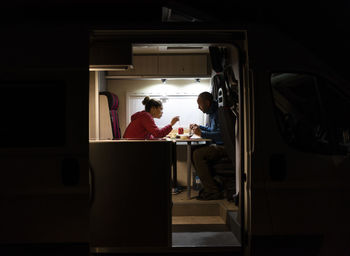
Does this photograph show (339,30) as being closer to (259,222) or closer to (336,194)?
(336,194)

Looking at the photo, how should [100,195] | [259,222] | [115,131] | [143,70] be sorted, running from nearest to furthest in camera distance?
[259,222]
[100,195]
[115,131]
[143,70]

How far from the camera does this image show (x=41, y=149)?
2.37m

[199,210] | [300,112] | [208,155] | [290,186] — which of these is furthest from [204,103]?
[290,186]

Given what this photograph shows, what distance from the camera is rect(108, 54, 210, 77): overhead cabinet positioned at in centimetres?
631

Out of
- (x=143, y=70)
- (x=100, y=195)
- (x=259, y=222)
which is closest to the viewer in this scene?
(x=259, y=222)

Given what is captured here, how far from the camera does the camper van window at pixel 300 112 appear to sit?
7.98 feet

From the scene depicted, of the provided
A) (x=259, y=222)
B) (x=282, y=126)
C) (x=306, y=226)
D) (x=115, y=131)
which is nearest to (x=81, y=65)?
(x=282, y=126)

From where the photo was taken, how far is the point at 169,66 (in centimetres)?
637

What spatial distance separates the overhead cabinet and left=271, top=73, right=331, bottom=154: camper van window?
3918 millimetres

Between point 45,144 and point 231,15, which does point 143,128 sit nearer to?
point 45,144

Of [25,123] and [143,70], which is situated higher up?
[143,70]

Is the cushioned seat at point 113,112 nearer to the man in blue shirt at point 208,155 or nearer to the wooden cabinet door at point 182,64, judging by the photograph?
the wooden cabinet door at point 182,64

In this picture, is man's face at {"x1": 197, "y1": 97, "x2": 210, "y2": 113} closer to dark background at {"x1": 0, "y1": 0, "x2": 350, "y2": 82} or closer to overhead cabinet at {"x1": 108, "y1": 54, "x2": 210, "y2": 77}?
overhead cabinet at {"x1": 108, "y1": 54, "x2": 210, "y2": 77}

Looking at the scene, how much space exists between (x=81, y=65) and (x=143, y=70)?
3975 mm
